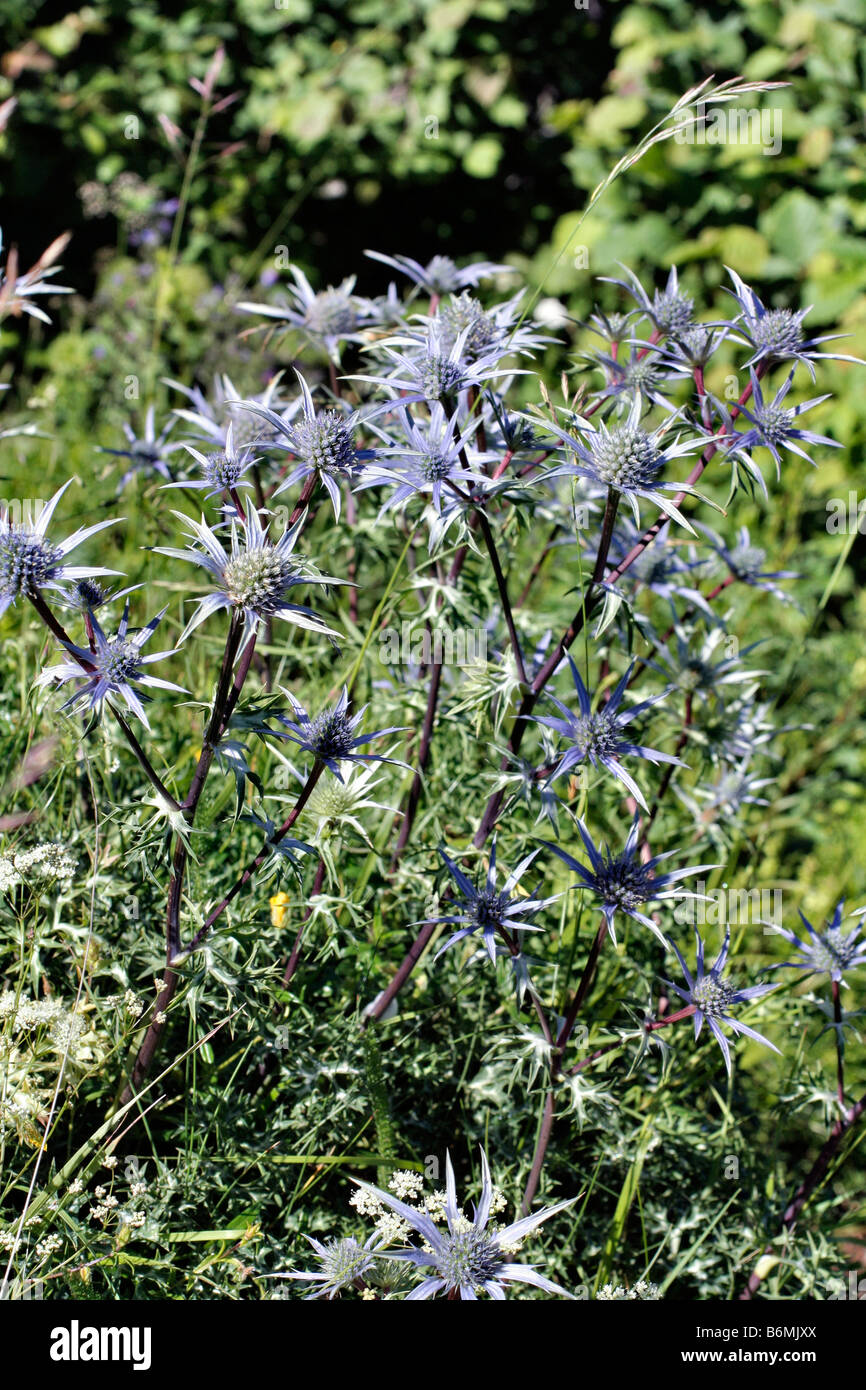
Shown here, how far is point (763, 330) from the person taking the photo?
2.02 meters

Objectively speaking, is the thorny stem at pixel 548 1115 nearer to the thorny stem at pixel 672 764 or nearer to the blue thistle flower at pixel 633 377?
the thorny stem at pixel 672 764

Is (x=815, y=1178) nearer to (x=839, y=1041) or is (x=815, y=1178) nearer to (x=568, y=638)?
(x=839, y=1041)

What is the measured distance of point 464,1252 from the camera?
1685 mm

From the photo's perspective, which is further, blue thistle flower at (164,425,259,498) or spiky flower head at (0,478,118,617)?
blue thistle flower at (164,425,259,498)

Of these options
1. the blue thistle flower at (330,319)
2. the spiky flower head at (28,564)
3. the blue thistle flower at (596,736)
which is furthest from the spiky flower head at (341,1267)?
the blue thistle flower at (330,319)

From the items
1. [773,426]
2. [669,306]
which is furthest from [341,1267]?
[669,306]

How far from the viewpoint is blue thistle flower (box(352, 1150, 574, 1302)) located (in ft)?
5.40

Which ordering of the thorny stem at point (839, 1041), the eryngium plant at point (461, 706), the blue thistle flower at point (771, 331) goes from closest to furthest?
1. the eryngium plant at point (461, 706)
2. the blue thistle flower at point (771, 331)
3. the thorny stem at point (839, 1041)

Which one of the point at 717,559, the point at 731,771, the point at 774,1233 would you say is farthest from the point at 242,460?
the point at 774,1233

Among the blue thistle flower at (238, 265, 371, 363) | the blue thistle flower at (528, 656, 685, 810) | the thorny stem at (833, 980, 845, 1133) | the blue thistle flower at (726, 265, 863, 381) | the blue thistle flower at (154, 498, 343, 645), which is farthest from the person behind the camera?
the blue thistle flower at (238, 265, 371, 363)

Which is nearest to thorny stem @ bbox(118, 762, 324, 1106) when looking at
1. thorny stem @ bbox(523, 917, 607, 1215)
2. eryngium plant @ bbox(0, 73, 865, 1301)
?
eryngium plant @ bbox(0, 73, 865, 1301)

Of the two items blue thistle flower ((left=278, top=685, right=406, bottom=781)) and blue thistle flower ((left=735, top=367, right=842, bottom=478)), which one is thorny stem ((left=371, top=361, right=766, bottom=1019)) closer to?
blue thistle flower ((left=735, top=367, right=842, bottom=478))

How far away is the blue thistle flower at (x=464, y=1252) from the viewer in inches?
64.8
